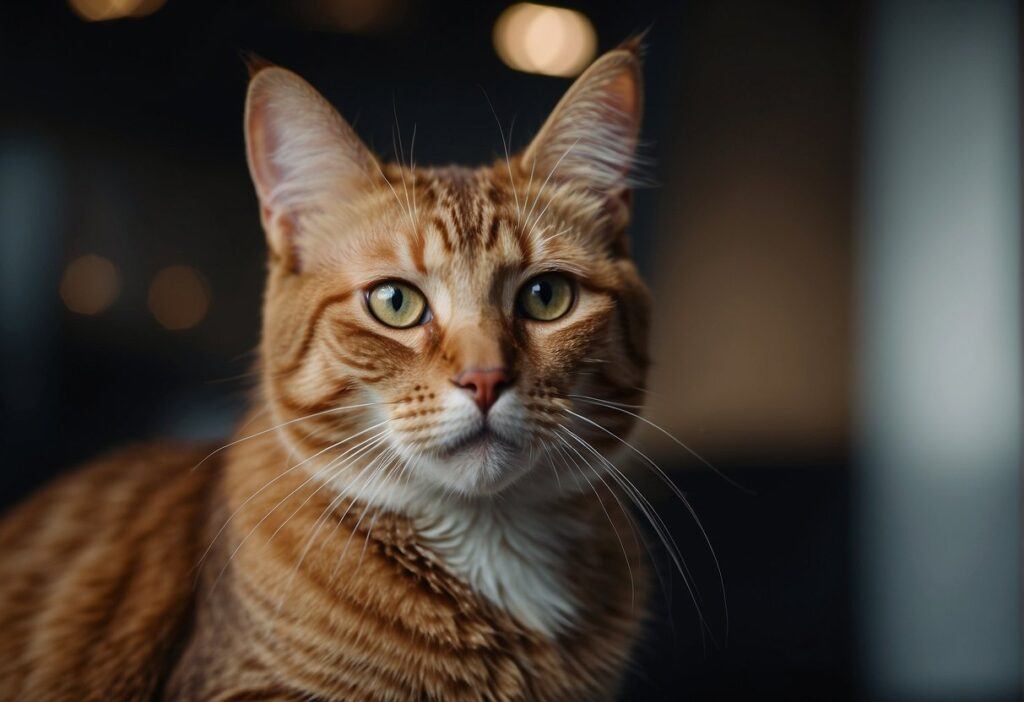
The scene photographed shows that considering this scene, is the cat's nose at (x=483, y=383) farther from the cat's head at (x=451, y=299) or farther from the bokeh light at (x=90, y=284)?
the bokeh light at (x=90, y=284)

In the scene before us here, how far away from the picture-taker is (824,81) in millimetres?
1689

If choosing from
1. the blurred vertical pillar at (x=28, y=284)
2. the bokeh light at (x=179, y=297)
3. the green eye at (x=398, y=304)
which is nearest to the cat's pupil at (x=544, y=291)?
the green eye at (x=398, y=304)

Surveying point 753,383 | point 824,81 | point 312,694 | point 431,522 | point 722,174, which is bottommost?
point 312,694

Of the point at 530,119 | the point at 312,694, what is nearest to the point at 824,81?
the point at 530,119

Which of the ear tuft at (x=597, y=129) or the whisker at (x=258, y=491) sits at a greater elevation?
the ear tuft at (x=597, y=129)

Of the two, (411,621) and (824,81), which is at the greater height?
(824,81)

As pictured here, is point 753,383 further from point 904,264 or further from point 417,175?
point 417,175

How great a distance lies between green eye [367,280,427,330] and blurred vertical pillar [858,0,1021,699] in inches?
47.8

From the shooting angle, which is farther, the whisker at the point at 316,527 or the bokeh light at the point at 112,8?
the bokeh light at the point at 112,8

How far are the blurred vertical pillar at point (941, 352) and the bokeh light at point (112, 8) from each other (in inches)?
54.0

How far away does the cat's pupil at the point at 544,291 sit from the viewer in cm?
91

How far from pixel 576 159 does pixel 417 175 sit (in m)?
0.18

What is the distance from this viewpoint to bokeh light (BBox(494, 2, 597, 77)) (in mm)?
1046

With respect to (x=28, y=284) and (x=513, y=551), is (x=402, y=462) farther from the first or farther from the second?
(x=28, y=284)
